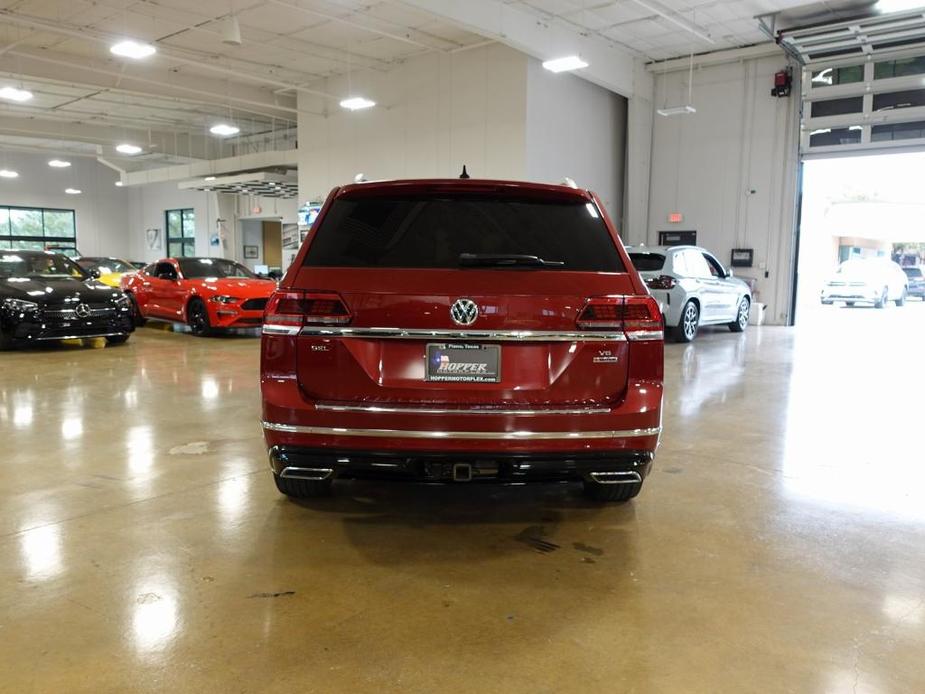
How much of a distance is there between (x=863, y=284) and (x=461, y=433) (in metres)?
21.4

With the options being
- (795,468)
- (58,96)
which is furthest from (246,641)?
(58,96)

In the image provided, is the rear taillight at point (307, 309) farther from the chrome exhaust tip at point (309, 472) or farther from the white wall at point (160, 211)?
the white wall at point (160, 211)

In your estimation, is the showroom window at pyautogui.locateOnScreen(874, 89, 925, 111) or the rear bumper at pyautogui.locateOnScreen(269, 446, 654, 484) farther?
the showroom window at pyautogui.locateOnScreen(874, 89, 925, 111)

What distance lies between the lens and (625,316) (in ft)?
8.63

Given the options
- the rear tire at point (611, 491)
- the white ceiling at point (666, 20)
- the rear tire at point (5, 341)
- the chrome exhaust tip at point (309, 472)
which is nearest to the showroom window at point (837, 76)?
the white ceiling at point (666, 20)

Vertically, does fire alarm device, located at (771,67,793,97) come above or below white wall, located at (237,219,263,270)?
above

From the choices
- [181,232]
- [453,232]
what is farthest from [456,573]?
[181,232]

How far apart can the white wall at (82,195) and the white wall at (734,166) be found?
25089 mm

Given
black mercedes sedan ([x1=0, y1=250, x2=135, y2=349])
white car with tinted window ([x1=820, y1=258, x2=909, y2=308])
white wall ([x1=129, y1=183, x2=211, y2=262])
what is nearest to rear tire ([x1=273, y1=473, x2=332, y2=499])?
black mercedes sedan ([x1=0, y1=250, x2=135, y2=349])

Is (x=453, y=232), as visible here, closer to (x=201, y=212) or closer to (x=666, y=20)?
(x=666, y=20)

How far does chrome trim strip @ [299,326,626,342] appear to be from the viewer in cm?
252

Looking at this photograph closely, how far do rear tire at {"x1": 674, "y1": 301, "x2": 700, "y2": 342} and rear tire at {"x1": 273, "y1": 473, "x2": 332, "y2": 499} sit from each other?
328 inches

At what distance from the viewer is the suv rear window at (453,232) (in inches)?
106

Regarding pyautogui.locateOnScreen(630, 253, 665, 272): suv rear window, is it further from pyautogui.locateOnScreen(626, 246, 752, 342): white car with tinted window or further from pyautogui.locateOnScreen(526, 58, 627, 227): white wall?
pyautogui.locateOnScreen(526, 58, 627, 227): white wall
